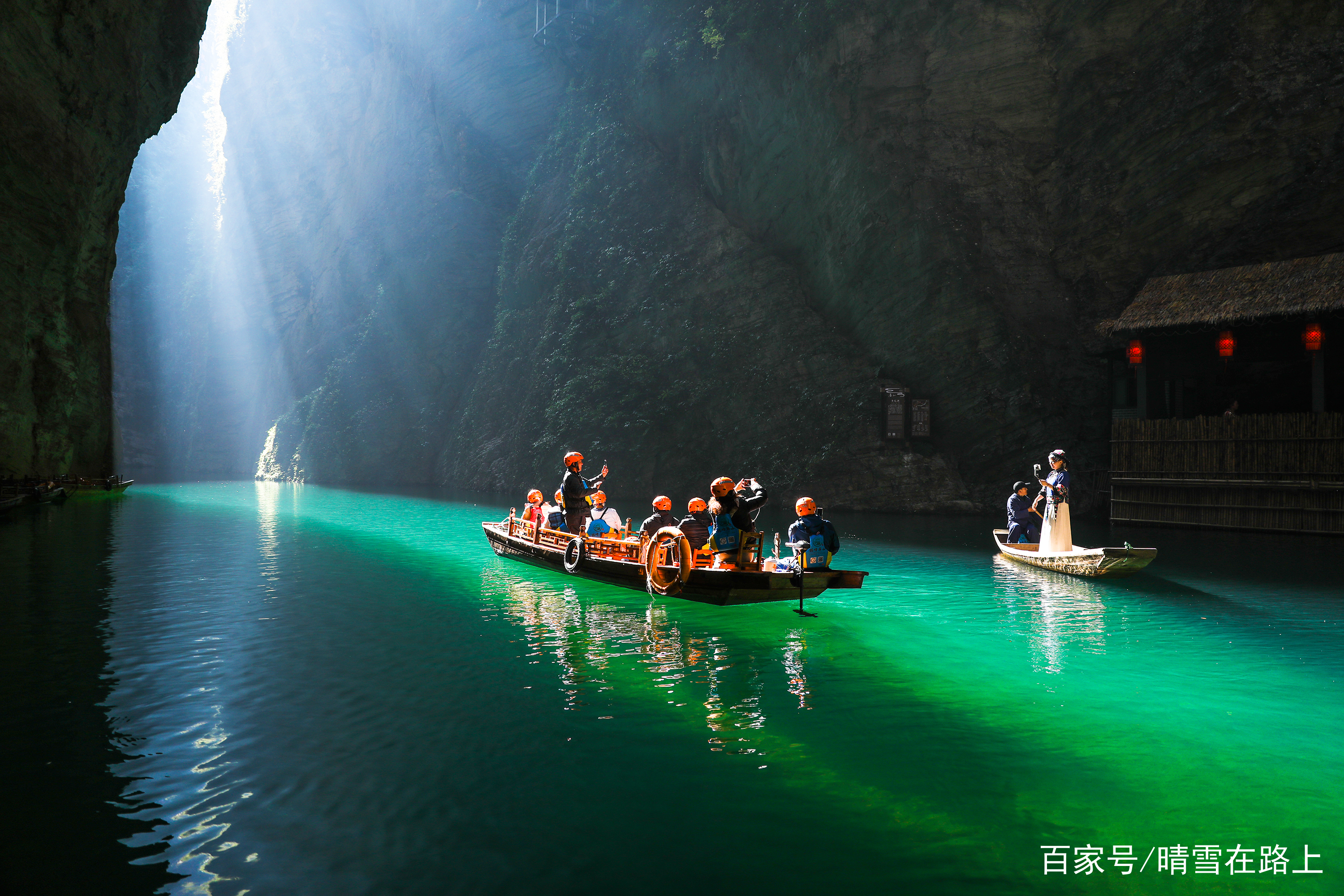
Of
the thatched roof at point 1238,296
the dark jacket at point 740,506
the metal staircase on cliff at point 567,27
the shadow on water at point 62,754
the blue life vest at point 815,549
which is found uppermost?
the metal staircase on cliff at point 567,27

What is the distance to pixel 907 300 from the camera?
37500 mm

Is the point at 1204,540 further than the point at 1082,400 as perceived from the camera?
No

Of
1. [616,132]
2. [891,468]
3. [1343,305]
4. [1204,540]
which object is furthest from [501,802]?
[616,132]

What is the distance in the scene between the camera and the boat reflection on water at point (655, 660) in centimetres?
797

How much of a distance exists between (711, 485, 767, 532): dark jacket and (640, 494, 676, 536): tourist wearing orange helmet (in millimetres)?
1484

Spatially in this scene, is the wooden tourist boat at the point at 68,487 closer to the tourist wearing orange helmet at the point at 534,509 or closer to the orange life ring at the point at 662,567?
the tourist wearing orange helmet at the point at 534,509

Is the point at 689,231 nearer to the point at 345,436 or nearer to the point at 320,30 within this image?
the point at 345,436

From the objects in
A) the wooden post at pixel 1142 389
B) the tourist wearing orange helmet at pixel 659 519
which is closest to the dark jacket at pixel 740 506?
the tourist wearing orange helmet at pixel 659 519

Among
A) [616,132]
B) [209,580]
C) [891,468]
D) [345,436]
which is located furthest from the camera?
[345,436]

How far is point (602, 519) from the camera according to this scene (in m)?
16.3

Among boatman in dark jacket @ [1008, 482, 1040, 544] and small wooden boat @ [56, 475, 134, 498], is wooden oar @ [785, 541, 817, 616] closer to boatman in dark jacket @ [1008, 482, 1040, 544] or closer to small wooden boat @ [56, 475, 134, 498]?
boatman in dark jacket @ [1008, 482, 1040, 544]

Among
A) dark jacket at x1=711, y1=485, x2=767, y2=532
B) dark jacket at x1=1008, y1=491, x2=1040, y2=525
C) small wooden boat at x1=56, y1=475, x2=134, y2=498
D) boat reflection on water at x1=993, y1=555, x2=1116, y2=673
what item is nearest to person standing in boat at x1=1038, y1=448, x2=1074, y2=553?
boat reflection on water at x1=993, y1=555, x2=1116, y2=673

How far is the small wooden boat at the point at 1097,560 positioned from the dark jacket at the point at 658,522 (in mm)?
8547

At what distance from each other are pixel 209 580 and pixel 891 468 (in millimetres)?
28486
